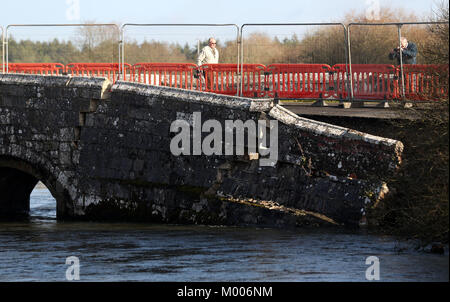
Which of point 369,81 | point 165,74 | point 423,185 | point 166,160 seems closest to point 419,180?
point 423,185

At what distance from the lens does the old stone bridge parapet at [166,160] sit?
13.7 metres

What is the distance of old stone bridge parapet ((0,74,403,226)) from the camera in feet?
44.8

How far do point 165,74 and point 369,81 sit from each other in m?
4.15

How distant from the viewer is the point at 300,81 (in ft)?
57.2

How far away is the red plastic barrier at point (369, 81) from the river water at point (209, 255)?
4200 mm

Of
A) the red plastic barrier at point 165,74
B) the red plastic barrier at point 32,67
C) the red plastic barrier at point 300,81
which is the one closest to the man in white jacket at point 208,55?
the red plastic barrier at point 165,74

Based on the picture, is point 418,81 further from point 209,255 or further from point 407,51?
point 209,255

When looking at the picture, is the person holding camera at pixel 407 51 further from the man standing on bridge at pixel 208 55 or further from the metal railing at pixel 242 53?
the man standing on bridge at pixel 208 55

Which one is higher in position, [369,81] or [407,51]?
[407,51]

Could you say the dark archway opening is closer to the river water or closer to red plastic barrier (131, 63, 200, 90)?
red plastic barrier (131, 63, 200, 90)

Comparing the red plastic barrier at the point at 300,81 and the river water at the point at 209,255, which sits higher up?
the red plastic barrier at the point at 300,81

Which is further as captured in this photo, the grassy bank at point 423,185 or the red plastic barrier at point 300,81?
the red plastic barrier at point 300,81
